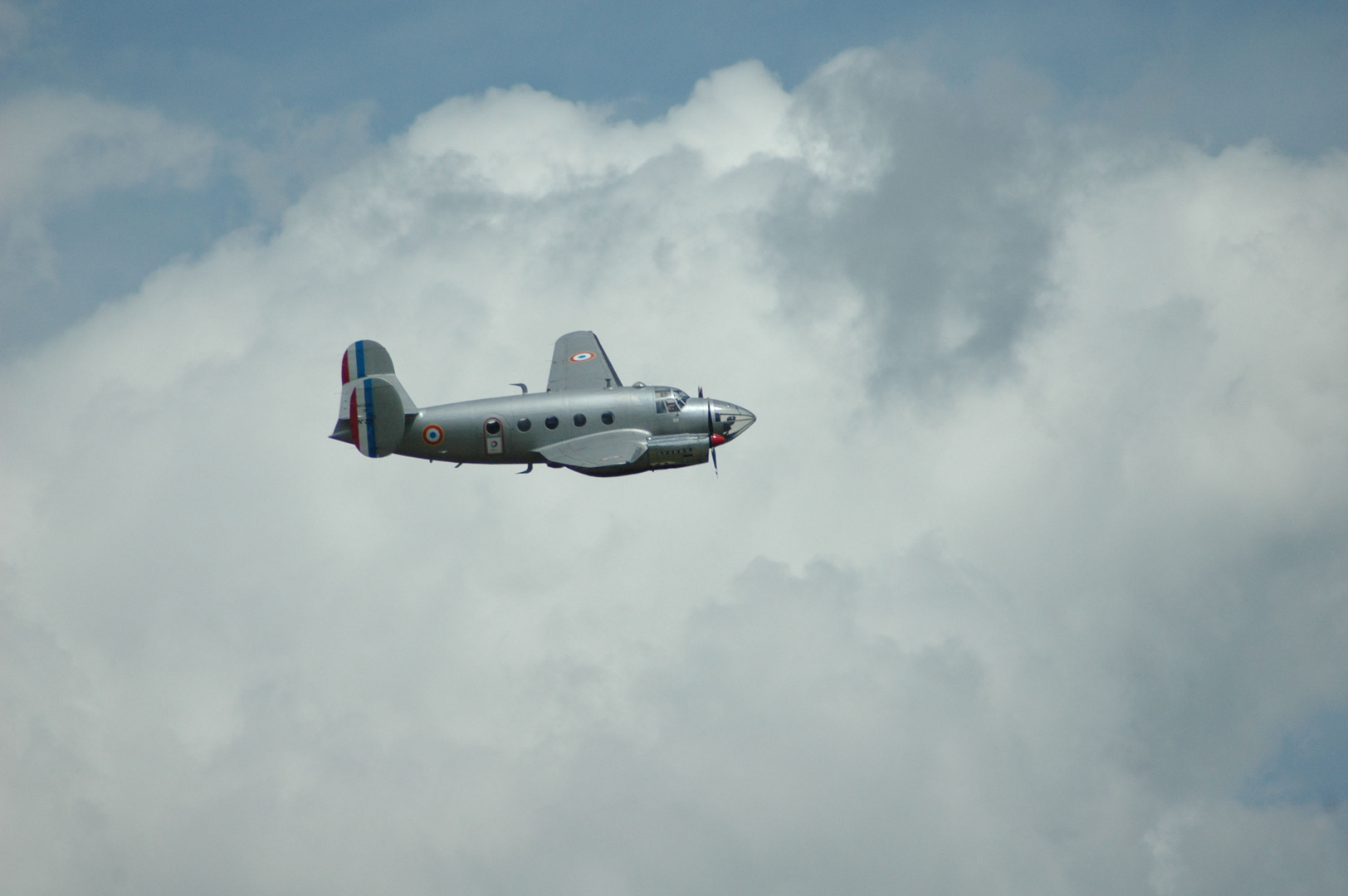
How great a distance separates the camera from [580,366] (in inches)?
3354

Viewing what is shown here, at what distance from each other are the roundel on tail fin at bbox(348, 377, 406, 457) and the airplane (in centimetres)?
5

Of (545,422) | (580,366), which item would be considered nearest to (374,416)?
(545,422)

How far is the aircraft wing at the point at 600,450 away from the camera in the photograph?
7312 cm

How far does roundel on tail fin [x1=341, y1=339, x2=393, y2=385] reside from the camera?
3123 inches

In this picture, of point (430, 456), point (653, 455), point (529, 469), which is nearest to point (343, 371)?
point (430, 456)

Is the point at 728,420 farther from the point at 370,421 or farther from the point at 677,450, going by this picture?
the point at 370,421

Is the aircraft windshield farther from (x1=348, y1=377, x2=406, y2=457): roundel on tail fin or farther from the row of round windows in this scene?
(x1=348, y1=377, x2=406, y2=457): roundel on tail fin

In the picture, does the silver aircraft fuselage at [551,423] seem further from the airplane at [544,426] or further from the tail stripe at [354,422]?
the tail stripe at [354,422]

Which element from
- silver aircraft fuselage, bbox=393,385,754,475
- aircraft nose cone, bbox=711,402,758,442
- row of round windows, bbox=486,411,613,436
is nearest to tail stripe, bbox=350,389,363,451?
silver aircraft fuselage, bbox=393,385,754,475

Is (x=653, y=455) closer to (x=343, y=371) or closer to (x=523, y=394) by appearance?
Result: (x=523, y=394)

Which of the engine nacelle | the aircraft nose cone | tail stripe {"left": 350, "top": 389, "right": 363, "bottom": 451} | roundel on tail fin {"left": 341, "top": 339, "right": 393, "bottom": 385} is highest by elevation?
roundel on tail fin {"left": 341, "top": 339, "right": 393, "bottom": 385}

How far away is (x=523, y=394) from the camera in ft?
253

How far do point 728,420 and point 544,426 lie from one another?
11.5 meters

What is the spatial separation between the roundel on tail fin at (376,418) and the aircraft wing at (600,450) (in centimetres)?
910
